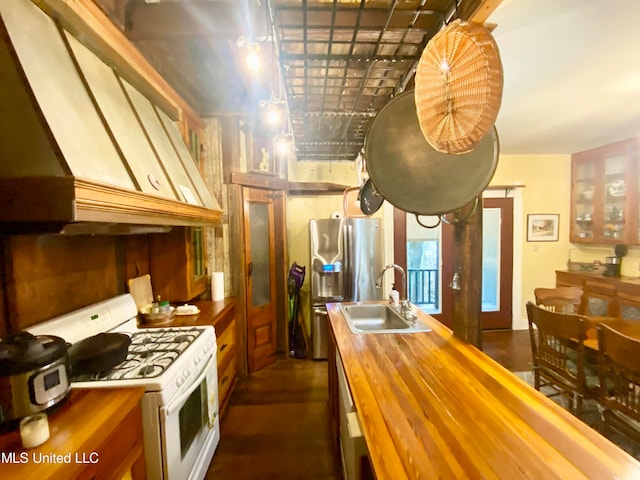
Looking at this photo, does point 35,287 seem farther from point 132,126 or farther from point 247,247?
point 247,247

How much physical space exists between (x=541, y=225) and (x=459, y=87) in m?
4.42

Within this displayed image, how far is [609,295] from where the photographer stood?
3354mm

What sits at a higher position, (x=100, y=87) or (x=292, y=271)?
(x=100, y=87)

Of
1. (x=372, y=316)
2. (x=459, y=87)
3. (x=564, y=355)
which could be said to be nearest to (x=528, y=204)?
(x=564, y=355)

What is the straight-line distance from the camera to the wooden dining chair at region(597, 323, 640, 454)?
4.85 ft

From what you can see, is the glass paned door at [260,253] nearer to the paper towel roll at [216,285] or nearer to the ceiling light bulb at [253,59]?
the paper towel roll at [216,285]

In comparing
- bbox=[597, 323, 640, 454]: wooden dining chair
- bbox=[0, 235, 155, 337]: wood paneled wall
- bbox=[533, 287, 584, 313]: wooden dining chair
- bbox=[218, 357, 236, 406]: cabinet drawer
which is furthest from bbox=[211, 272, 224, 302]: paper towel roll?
bbox=[533, 287, 584, 313]: wooden dining chair

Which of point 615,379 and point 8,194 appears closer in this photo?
point 8,194

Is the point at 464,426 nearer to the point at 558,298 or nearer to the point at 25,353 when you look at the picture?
the point at 25,353

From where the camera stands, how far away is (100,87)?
1.38 m

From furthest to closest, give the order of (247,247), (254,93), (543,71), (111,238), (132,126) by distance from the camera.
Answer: (247,247), (254,93), (543,71), (111,238), (132,126)

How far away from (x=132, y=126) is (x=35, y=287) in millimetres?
910

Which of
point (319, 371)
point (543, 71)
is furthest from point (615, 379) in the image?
point (319, 371)

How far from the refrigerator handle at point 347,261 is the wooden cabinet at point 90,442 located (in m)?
2.46
